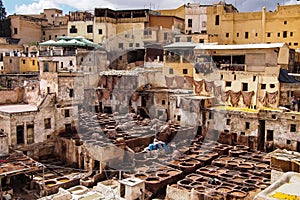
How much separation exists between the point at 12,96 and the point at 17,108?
3727mm

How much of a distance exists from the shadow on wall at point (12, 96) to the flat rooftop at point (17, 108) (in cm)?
147

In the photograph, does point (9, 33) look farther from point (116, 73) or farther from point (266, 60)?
point (266, 60)

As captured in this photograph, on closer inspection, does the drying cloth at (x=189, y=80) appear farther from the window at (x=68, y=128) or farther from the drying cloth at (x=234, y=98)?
the window at (x=68, y=128)

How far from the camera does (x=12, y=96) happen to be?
33781 millimetres

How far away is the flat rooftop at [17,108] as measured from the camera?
29.3 metres

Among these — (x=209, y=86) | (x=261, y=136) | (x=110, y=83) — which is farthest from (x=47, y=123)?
(x=261, y=136)

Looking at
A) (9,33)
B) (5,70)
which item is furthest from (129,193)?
(9,33)

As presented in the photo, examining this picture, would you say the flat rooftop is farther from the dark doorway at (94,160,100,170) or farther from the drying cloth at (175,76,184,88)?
the drying cloth at (175,76,184,88)

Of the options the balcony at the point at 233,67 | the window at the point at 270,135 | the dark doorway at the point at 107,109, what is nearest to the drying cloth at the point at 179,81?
the balcony at the point at 233,67

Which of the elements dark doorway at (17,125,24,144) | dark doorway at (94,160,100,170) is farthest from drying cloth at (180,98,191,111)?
dark doorway at (17,125,24,144)

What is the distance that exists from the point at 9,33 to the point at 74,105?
2841 centimetres

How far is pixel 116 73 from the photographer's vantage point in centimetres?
3994

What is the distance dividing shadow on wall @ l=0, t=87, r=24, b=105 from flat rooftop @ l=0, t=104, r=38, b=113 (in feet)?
4.84

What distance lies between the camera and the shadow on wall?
3309 cm
